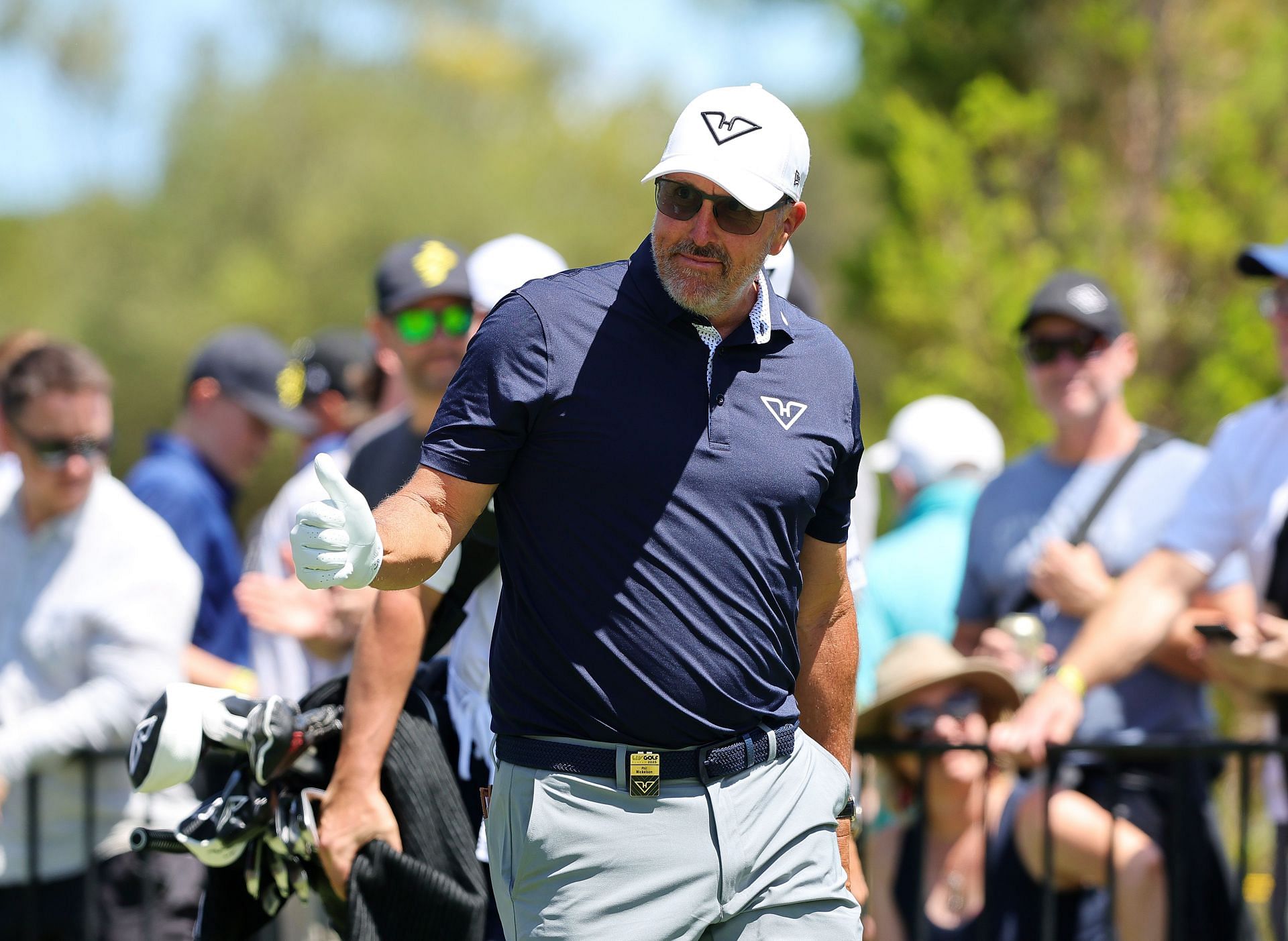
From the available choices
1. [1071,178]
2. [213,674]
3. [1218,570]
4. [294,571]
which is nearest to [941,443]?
[1218,570]

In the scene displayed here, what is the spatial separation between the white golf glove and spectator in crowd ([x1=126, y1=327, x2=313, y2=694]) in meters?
3.22

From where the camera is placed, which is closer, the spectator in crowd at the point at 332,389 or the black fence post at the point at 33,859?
the black fence post at the point at 33,859

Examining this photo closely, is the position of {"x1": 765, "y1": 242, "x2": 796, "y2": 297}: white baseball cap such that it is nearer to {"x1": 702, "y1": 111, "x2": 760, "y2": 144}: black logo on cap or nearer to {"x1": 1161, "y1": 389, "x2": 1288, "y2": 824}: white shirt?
{"x1": 702, "y1": 111, "x2": 760, "y2": 144}: black logo on cap

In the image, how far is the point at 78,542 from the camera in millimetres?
4902

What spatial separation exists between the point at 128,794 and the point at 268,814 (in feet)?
5.79

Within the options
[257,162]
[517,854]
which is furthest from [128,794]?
[257,162]

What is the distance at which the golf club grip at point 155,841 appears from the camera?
3.36 metres

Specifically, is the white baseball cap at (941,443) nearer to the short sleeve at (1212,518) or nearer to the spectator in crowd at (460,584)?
the short sleeve at (1212,518)

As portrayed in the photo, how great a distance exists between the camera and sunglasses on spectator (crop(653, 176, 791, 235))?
2.95 m

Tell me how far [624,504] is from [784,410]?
386 mm

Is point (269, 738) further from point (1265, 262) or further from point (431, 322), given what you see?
point (1265, 262)

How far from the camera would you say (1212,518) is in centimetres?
484

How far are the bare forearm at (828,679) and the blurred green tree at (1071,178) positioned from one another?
827 centimetres

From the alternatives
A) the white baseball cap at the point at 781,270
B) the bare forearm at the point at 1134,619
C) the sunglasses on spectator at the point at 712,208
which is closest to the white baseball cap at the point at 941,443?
the bare forearm at the point at 1134,619
